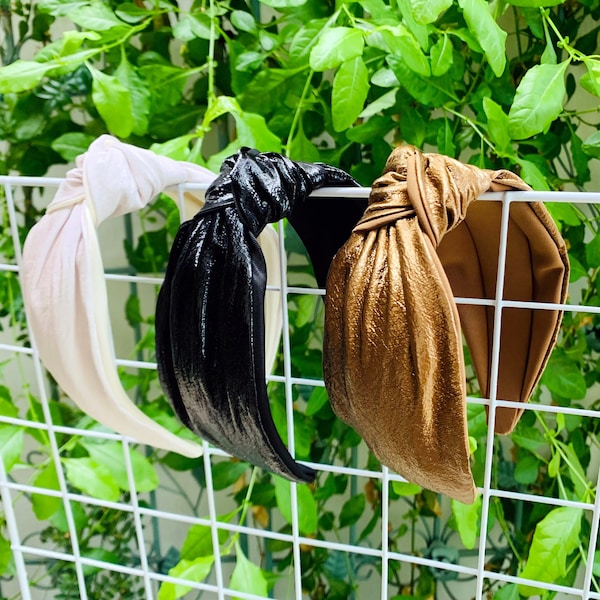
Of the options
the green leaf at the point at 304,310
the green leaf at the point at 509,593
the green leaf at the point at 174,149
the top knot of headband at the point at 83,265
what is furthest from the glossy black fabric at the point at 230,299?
the green leaf at the point at 509,593

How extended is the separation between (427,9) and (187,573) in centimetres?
50

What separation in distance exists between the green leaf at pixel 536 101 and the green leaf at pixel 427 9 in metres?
0.09

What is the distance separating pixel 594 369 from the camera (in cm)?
72

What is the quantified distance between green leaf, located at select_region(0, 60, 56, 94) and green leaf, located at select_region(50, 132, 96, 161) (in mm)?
135

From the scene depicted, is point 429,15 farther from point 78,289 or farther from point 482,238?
point 78,289

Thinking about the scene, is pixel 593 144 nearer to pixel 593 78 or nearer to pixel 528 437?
pixel 593 78

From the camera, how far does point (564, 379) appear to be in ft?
2.02

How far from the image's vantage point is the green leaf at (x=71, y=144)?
66 centimetres

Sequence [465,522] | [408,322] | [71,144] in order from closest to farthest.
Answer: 1. [408,322]
2. [465,522]
3. [71,144]

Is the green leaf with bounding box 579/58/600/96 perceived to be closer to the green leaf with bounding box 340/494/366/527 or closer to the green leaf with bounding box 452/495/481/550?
the green leaf with bounding box 452/495/481/550

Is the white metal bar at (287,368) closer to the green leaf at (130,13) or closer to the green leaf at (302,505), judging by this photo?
the green leaf at (302,505)

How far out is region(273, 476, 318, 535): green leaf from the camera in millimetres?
594

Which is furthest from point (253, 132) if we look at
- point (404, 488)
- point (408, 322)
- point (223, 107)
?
point (404, 488)

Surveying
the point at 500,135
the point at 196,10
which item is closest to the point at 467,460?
the point at 500,135
